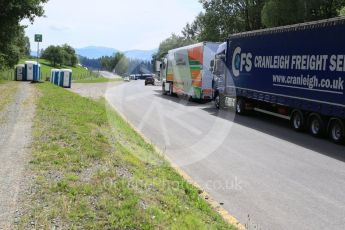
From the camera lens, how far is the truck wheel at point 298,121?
1657cm

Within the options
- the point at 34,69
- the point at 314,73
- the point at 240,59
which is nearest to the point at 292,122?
the point at 314,73

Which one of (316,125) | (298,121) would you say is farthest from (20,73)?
(316,125)

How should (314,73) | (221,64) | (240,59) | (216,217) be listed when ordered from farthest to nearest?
(221,64) → (240,59) → (314,73) → (216,217)

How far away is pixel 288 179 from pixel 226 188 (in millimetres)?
1431

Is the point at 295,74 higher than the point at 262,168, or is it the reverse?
the point at 295,74

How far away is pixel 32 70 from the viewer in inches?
1698

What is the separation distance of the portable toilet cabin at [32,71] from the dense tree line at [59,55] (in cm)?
12203

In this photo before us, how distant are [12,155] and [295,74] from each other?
1081 centimetres

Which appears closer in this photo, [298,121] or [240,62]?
[298,121]

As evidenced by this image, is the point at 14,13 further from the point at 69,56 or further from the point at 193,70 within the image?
the point at 69,56

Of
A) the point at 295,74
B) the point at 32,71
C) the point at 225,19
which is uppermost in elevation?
the point at 225,19

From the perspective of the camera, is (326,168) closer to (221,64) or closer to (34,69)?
(221,64)

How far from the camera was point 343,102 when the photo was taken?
13914 mm

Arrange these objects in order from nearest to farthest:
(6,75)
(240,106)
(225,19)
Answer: (240,106)
(6,75)
(225,19)
